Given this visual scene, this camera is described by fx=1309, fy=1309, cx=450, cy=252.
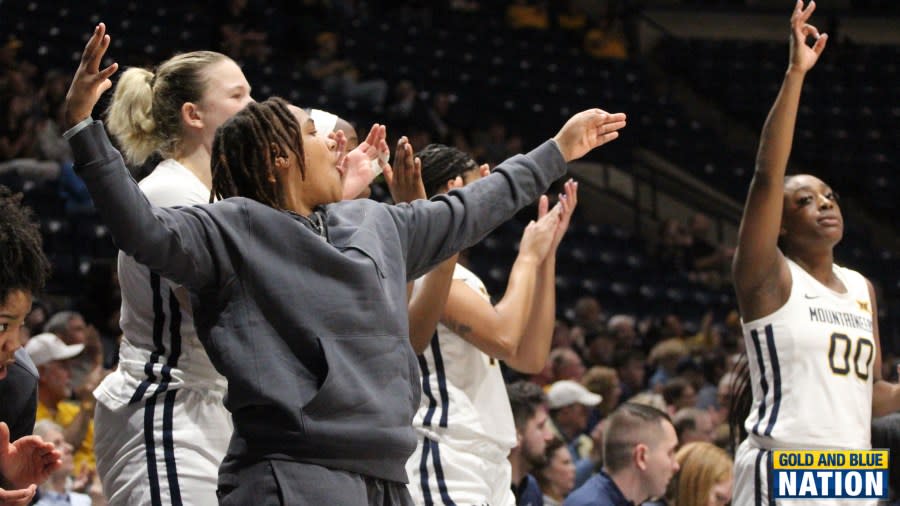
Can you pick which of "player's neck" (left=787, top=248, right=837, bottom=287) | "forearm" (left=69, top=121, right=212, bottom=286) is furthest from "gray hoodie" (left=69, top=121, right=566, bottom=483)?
"player's neck" (left=787, top=248, right=837, bottom=287)

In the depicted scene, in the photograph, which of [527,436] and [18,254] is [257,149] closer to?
[18,254]

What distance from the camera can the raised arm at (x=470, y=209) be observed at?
2584 millimetres

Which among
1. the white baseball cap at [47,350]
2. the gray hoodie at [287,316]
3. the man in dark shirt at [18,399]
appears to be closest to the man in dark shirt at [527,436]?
the white baseball cap at [47,350]

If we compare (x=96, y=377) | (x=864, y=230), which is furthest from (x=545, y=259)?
(x=864, y=230)

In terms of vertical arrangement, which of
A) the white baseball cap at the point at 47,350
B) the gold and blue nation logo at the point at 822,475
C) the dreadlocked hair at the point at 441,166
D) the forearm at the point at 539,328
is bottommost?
the white baseball cap at the point at 47,350

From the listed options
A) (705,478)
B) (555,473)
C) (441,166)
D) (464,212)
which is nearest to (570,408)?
(555,473)

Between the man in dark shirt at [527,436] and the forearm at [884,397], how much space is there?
148 cm

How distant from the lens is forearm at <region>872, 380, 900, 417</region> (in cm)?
423

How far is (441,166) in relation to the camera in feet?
12.2

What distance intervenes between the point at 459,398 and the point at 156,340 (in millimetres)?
1062

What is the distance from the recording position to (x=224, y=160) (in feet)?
8.18

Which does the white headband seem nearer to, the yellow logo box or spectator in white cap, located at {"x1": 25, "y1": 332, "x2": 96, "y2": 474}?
the yellow logo box

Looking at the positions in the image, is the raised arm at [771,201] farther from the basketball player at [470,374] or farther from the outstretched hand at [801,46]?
the basketball player at [470,374]

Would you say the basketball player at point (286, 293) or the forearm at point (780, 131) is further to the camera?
the forearm at point (780, 131)
